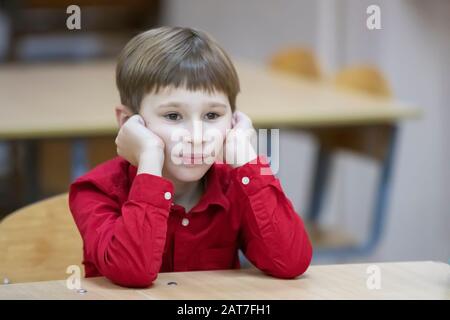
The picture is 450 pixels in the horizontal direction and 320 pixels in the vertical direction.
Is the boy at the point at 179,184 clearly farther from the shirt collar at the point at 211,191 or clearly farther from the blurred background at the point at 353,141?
the blurred background at the point at 353,141

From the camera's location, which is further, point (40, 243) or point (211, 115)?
point (40, 243)

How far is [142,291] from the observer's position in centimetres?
126

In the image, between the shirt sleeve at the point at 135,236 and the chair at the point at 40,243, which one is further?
the chair at the point at 40,243

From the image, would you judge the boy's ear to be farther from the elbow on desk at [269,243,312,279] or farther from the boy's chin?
the elbow on desk at [269,243,312,279]

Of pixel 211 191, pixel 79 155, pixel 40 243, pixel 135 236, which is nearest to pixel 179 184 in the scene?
pixel 211 191

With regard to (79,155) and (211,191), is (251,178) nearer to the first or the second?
(211,191)

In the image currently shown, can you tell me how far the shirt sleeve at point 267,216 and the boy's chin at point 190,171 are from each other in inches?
2.0

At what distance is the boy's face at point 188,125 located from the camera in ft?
4.36

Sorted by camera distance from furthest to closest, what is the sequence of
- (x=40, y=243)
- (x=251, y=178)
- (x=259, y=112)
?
(x=259, y=112), (x=40, y=243), (x=251, y=178)

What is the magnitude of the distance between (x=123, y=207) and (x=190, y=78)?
19cm

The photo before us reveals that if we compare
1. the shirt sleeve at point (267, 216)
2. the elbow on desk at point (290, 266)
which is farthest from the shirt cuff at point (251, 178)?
the elbow on desk at point (290, 266)

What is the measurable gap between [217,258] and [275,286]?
18 centimetres

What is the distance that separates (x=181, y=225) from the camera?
144cm
